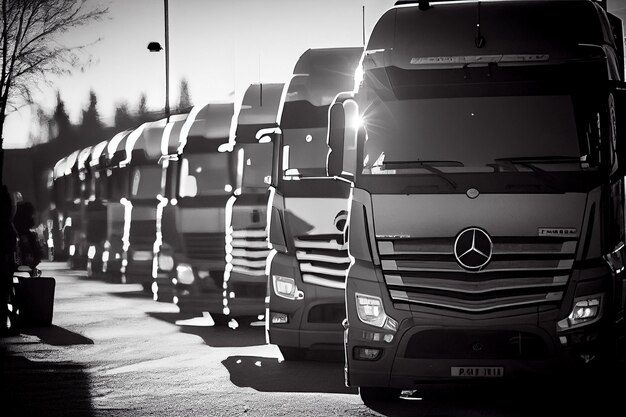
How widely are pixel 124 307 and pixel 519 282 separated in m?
13.7

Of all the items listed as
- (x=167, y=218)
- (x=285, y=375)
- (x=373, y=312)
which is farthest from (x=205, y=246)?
(x=373, y=312)

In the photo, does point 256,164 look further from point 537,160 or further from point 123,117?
point 123,117

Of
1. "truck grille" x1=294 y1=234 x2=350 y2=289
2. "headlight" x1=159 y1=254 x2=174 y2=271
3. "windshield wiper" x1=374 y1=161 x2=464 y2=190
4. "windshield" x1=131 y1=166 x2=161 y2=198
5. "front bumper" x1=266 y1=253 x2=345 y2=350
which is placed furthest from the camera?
"windshield" x1=131 y1=166 x2=161 y2=198

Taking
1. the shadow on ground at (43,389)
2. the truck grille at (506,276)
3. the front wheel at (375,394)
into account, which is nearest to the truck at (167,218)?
the shadow on ground at (43,389)

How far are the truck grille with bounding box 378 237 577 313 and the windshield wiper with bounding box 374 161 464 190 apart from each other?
1.53 feet

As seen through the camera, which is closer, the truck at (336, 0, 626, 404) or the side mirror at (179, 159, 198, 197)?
the truck at (336, 0, 626, 404)

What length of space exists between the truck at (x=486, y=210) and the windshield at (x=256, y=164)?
7377mm

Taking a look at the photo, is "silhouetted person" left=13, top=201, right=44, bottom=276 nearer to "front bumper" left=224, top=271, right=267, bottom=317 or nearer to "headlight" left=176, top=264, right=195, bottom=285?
"headlight" left=176, top=264, right=195, bottom=285

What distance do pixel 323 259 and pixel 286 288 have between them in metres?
0.48

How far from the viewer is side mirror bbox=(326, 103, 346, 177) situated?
32.8 ft

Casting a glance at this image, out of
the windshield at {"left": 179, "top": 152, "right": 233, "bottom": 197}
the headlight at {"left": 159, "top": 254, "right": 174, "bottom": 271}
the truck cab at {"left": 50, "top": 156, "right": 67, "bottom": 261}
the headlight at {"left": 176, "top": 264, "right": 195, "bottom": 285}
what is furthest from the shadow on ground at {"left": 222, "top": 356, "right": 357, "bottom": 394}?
the truck cab at {"left": 50, "top": 156, "right": 67, "bottom": 261}

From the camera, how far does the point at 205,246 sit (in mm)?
18547

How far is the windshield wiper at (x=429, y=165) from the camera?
31.4 feet

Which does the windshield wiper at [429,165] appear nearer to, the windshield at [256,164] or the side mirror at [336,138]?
the side mirror at [336,138]
